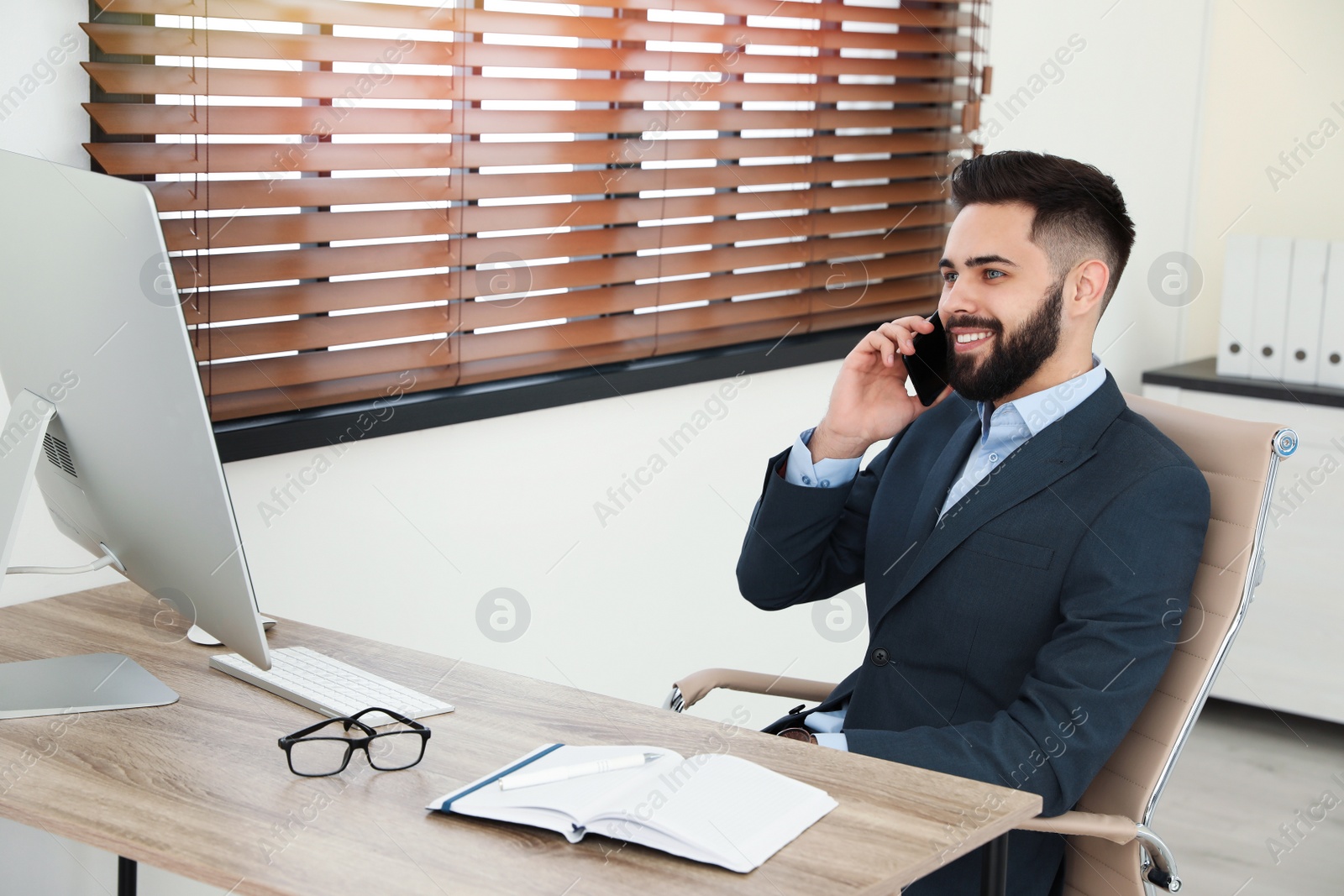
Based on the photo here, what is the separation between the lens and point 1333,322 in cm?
329

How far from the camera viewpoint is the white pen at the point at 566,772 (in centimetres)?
117

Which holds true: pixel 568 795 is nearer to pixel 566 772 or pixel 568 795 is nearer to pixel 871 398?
pixel 566 772

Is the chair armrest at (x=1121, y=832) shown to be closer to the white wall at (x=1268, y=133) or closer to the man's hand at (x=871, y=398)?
the man's hand at (x=871, y=398)

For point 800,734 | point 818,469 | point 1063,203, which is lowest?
point 800,734

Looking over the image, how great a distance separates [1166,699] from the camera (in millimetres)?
1547

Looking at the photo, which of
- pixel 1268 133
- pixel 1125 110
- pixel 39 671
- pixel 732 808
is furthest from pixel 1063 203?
pixel 1268 133

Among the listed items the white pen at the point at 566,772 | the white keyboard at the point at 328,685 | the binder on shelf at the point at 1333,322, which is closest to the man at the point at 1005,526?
the white pen at the point at 566,772

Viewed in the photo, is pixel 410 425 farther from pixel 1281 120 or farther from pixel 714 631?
pixel 1281 120

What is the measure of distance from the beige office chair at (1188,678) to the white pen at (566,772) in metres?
0.57

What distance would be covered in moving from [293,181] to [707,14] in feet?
3.40

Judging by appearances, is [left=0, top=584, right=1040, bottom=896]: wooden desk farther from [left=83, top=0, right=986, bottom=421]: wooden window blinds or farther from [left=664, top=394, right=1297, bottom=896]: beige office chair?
[left=83, top=0, right=986, bottom=421]: wooden window blinds

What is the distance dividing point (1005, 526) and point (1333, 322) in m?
2.16

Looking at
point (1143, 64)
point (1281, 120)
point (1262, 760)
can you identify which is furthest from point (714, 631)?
point (1281, 120)

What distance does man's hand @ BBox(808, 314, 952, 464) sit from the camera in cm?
183
